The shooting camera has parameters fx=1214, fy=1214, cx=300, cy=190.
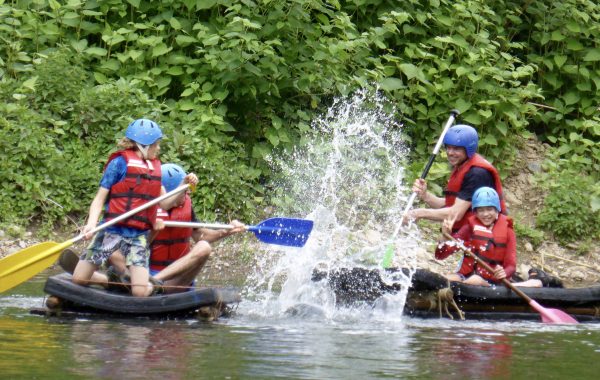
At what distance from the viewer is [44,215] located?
12594mm

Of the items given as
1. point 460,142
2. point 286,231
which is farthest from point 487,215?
point 286,231

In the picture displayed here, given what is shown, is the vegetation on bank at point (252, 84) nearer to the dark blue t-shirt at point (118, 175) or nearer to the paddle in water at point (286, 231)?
the paddle in water at point (286, 231)

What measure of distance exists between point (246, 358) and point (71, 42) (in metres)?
7.54

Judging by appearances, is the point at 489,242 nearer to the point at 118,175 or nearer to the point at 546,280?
the point at 546,280

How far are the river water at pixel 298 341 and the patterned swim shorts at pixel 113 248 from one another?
0.51 meters

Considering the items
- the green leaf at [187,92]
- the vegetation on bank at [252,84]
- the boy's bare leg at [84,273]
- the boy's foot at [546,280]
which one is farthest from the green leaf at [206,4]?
the boy's bare leg at [84,273]


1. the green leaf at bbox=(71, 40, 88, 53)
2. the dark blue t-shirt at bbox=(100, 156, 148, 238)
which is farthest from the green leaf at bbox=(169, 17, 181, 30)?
the dark blue t-shirt at bbox=(100, 156, 148, 238)

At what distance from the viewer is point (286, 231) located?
9688 mm

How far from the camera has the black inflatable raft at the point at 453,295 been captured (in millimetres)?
9500

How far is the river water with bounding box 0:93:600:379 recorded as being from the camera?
6887mm

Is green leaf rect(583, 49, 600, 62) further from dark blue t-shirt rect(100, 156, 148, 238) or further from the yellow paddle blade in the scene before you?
the yellow paddle blade

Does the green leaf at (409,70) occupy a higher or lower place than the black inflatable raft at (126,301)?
higher

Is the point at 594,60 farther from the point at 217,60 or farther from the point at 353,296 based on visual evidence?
the point at 353,296

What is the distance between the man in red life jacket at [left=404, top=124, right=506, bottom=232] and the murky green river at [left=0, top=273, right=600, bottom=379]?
1.15 meters
